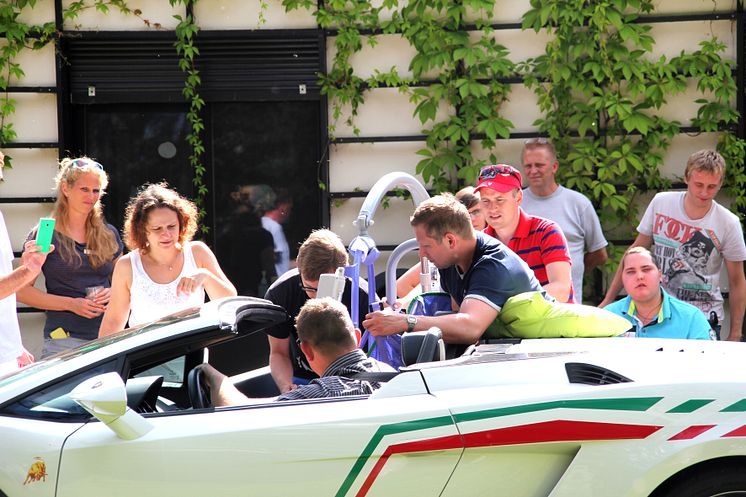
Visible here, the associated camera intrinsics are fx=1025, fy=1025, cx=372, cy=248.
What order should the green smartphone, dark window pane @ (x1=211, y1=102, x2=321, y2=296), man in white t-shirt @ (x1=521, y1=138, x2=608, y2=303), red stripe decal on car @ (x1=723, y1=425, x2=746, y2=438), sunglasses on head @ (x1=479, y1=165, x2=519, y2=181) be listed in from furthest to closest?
dark window pane @ (x1=211, y1=102, x2=321, y2=296) → man in white t-shirt @ (x1=521, y1=138, x2=608, y2=303) → sunglasses on head @ (x1=479, y1=165, x2=519, y2=181) → the green smartphone → red stripe decal on car @ (x1=723, y1=425, x2=746, y2=438)

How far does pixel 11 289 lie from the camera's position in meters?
5.10

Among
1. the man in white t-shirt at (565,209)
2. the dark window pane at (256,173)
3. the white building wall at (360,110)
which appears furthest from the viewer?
the dark window pane at (256,173)

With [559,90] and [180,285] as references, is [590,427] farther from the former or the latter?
[559,90]

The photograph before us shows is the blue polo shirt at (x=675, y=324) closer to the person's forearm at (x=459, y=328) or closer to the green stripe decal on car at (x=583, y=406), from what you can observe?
the person's forearm at (x=459, y=328)

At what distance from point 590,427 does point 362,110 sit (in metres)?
5.29

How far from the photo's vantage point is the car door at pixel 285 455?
10.7 ft

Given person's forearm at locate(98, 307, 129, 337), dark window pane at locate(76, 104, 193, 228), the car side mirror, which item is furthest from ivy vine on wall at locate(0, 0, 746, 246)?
the car side mirror

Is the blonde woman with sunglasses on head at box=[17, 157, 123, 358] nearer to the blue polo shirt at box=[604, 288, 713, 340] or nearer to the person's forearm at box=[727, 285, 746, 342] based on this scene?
the blue polo shirt at box=[604, 288, 713, 340]

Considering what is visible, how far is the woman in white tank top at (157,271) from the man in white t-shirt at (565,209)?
2.64 metres

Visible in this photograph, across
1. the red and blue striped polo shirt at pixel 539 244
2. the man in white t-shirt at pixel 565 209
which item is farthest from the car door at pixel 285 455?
the man in white t-shirt at pixel 565 209

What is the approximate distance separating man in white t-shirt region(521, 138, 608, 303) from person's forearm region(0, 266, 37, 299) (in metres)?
3.48

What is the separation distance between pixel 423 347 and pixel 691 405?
93 centimetres

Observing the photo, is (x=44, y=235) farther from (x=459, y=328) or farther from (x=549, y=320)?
(x=549, y=320)

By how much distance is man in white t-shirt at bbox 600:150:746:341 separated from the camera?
6.57m
